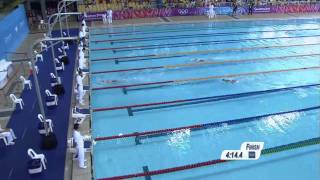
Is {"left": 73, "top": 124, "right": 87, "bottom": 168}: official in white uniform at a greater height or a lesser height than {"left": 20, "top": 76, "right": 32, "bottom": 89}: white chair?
lesser

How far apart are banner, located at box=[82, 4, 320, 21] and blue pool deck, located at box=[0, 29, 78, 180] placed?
9.46 metres

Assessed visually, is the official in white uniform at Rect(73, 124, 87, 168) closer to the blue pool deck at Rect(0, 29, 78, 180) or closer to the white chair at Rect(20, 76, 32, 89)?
the blue pool deck at Rect(0, 29, 78, 180)

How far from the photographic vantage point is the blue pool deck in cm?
564

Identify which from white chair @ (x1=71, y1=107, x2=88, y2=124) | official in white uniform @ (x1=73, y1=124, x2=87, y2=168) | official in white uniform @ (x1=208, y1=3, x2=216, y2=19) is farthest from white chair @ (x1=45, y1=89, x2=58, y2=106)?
official in white uniform @ (x1=208, y1=3, x2=216, y2=19)

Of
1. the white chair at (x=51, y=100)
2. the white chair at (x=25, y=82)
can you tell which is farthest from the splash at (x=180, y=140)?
the white chair at (x=25, y=82)

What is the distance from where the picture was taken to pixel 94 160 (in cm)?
618

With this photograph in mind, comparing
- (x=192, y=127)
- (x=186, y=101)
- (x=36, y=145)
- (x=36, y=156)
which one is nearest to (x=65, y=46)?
(x=186, y=101)

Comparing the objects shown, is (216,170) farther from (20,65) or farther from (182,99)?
(20,65)

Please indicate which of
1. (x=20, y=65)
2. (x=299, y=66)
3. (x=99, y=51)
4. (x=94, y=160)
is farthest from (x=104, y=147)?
(x=299, y=66)

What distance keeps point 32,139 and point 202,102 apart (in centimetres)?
440

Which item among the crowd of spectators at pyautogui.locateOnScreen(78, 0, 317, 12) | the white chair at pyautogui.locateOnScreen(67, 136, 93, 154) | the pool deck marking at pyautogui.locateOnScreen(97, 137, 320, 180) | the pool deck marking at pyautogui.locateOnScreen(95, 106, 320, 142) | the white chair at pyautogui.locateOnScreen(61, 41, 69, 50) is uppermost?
the crowd of spectators at pyautogui.locateOnScreen(78, 0, 317, 12)

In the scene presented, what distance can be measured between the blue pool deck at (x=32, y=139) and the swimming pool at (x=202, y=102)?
696mm

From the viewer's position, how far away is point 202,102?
8555 mm

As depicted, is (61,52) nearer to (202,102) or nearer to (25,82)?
(25,82)
